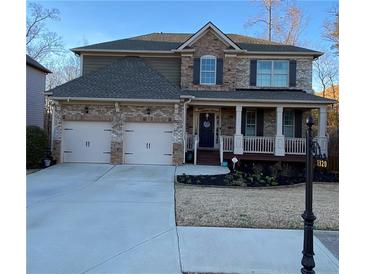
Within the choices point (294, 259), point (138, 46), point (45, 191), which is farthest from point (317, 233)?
point (138, 46)

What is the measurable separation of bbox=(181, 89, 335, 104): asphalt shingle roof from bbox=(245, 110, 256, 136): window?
1250 millimetres

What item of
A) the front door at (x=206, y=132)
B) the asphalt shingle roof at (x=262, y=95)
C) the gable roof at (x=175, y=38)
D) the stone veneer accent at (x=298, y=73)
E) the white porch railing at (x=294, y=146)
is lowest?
the white porch railing at (x=294, y=146)

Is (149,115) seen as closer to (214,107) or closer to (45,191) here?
(214,107)

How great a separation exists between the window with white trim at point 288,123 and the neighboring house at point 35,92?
15.7 metres

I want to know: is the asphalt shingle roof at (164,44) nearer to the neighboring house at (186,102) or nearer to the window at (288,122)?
the neighboring house at (186,102)

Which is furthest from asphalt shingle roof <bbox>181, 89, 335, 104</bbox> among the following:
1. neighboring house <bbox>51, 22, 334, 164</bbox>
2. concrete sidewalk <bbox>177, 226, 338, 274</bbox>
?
concrete sidewalk <bbox>177, 226, 338, 274</bbox>

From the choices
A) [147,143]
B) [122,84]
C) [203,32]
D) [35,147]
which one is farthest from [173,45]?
[35,147]

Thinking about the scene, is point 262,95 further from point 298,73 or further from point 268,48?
point 268,48

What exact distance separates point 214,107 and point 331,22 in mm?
16447

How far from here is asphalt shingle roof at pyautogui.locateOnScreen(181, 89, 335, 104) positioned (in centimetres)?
1511

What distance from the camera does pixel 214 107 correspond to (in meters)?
17.1

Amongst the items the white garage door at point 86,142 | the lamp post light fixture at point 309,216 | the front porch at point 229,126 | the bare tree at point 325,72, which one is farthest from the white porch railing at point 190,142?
the bare tree at point 325,72

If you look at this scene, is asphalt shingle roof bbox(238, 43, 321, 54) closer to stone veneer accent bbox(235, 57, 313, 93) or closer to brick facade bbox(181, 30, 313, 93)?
brick facade bbox(181, 30, 313, 93)

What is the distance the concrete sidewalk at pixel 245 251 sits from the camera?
4121mm
